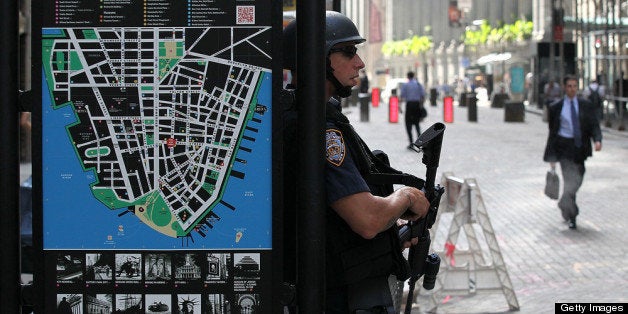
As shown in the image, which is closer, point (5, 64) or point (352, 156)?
point (5, 64)

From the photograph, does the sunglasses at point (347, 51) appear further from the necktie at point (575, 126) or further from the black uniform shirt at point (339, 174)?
the necktie at point (575, 126)

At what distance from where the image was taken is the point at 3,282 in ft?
11.0

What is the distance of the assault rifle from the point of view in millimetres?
3873

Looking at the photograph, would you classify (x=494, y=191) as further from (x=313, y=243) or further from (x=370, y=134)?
(x=370, y=134)

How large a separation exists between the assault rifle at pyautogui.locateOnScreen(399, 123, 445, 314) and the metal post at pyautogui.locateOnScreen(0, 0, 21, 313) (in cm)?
130

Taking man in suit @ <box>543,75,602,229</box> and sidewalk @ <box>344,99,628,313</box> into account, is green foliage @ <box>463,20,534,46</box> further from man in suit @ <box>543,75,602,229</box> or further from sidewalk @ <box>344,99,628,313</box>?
man in suit @ <box>543,75,602,229</box>

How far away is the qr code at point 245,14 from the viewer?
324cm

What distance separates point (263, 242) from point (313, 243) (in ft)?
0.48

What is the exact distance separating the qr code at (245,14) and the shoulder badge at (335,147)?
18.9 inches

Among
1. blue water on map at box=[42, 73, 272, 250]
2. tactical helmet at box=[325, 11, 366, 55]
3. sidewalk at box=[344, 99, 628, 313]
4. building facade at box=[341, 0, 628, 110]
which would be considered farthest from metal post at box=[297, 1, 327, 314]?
building facade at box=[341, 0, 628, 110]

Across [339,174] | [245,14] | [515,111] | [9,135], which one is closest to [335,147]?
[339,174]

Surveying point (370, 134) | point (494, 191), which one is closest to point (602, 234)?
point (494, 191)

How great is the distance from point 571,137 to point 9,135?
A: 38.0ft

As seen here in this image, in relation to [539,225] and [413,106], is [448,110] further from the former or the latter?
[539,225]
